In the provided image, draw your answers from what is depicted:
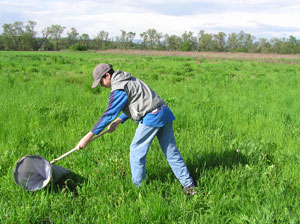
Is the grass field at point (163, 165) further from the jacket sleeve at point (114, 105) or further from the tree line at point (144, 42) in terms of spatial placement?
the tree line at point (144, 42)

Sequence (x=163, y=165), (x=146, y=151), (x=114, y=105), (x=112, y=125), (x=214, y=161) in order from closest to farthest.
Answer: (x=114, y=105) < (x=146, y=151) < (x=112, y=125) < (x=163, y=165) < (x=214, y=161)

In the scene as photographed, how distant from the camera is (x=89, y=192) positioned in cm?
259

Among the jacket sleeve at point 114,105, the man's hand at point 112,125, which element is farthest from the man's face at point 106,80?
the man's hand at point 112,125

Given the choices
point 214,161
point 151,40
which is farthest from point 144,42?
point 214,161

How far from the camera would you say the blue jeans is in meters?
2.50

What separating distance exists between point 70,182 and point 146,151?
0.96 meters

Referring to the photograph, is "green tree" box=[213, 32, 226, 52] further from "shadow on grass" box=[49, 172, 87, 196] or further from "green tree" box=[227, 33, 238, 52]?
"shadow on grass" box=[49, 172, 87, 196]

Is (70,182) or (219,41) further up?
(219,41)

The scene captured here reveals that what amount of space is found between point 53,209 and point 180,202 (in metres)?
1.14

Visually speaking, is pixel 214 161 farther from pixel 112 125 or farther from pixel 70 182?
pixel 70 182

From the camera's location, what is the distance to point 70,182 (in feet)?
9.21

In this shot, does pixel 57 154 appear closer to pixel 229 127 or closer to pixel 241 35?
pixel 229 127

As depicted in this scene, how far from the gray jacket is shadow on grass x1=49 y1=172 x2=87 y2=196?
3.03ft

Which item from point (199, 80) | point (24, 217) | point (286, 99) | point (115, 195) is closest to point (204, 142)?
point (115, 195)
